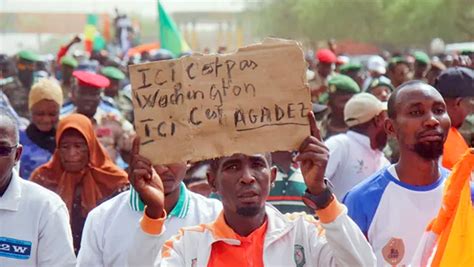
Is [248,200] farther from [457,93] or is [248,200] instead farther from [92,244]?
[457,93]

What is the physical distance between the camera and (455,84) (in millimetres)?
6781

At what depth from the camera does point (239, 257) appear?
4195 mm

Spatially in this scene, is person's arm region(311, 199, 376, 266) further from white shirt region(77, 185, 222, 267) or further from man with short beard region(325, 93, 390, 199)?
man with short beard region(325, 93, 390, 199)

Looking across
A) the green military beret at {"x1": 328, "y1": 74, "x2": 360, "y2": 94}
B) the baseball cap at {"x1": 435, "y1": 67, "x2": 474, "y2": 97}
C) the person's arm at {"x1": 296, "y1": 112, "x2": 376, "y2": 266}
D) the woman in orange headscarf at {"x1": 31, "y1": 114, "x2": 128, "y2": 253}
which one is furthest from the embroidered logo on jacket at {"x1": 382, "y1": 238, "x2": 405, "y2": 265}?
the green military beret at {"x1": 328, "y1": 74, "x2": 360, "y2": 94}

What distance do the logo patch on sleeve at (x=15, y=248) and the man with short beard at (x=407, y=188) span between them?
4.85 ft

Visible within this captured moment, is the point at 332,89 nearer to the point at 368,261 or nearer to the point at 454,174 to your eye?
the point at 454,174

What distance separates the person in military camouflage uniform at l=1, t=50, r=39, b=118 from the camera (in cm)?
1268

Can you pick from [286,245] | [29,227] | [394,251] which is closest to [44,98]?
[29,227]

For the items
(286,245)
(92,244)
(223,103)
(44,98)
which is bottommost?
(44,98)

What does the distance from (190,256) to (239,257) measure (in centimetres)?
19

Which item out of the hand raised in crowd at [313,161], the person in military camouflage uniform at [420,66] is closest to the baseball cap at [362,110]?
the hand raised in crowd at [313,161]

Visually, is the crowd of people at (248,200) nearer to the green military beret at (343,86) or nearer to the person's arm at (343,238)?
the person's arm at (343,238)

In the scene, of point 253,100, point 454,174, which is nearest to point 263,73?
point 253,100

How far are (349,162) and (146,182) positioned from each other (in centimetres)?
345
